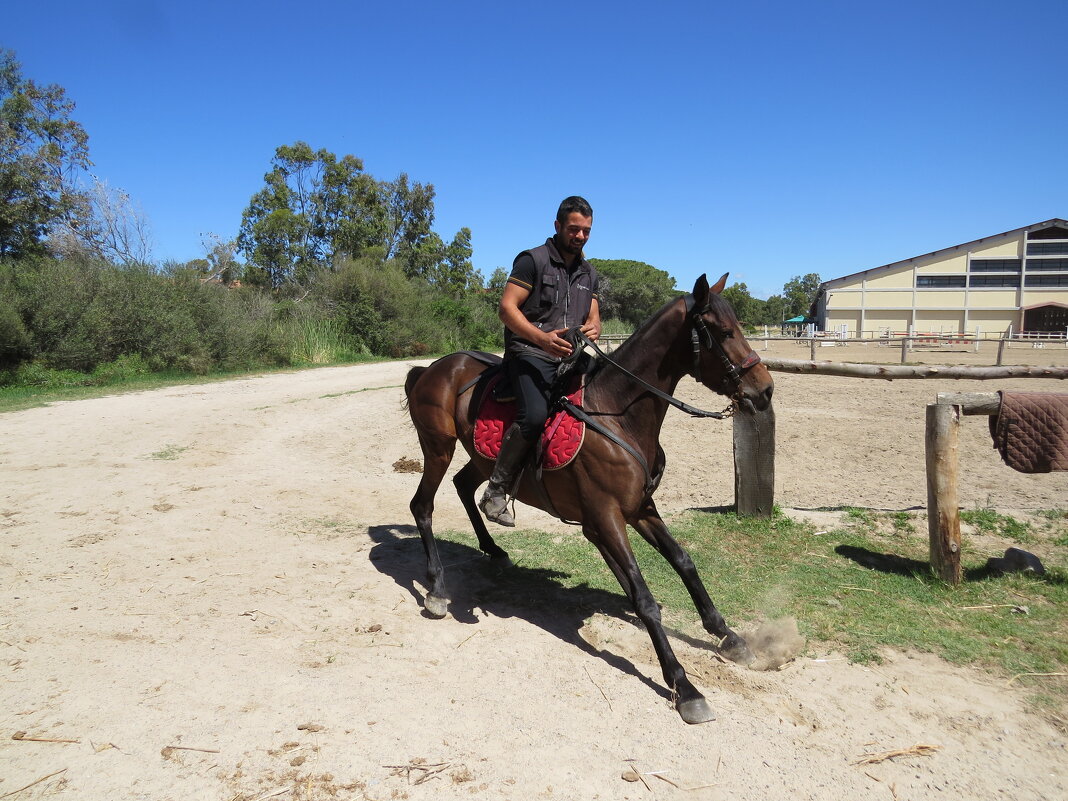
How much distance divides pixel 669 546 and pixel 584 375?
133 centimetres

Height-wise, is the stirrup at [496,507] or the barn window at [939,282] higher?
the barn window at [939,282]

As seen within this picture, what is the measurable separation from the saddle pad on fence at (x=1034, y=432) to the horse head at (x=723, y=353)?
2664 millimetres

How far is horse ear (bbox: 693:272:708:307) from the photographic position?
3.70 meters

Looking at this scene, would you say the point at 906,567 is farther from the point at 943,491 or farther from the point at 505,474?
the point at 505,474

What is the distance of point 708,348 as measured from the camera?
3893 mm

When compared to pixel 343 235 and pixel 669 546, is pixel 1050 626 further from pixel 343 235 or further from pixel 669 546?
pixel 343 235

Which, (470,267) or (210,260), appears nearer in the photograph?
(210,260)

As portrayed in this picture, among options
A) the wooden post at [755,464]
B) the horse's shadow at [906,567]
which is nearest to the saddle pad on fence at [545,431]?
the wooden post at [755,464]

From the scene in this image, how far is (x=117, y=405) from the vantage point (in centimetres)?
1343

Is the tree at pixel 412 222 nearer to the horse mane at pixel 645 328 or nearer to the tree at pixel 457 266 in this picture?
the tree at pixel 457 266

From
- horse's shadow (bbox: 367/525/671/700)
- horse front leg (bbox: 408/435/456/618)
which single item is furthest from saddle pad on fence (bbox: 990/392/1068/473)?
horse front leg (bbox: 408/435/456/618)

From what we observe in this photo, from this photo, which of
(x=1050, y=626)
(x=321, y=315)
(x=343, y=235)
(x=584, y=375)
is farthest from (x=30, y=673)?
(x=343, y=235)

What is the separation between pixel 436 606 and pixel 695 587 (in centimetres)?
191

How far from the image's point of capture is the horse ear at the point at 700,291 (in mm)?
3699
